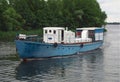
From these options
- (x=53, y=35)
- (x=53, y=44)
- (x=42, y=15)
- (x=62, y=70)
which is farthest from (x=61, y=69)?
(x=42, y=15)

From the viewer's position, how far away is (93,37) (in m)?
83.6

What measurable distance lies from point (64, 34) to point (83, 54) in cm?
662

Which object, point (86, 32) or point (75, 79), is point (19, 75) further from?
point (86, 32)

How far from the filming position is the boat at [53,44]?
5994 cm

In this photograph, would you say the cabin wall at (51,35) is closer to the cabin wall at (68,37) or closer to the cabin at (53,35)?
the cabin at (53,35)

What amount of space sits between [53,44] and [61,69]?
36.0 ft

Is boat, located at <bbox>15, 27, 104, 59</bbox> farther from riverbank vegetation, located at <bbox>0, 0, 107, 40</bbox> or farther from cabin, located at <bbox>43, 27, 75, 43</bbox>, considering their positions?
riverbank vegetation, located at <bbox>0, 0, 107, 40</bbox>

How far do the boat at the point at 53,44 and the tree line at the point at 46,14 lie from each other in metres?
49.7

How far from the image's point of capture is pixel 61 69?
5275cm

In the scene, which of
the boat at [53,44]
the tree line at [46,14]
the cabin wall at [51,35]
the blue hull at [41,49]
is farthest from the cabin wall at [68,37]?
the tree line at [46,14]

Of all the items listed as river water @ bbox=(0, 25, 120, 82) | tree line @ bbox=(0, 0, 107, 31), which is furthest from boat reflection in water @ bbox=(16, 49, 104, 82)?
tree line @ bbox=(0, 0, 107, 31)

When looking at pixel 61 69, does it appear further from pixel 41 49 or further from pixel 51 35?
pixel 51 35

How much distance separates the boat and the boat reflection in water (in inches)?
50.6

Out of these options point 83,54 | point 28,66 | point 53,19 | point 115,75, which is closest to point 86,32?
point 83,54
